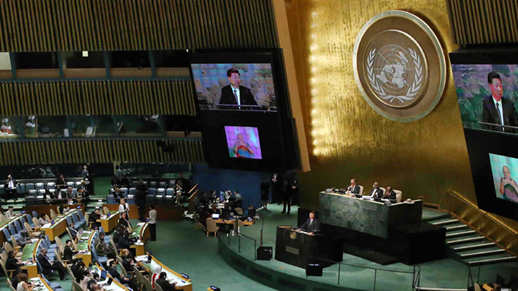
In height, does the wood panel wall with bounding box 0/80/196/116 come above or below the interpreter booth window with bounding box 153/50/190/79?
below

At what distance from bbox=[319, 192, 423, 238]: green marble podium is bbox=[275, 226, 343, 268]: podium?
3.40ft

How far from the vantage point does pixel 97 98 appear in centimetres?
2547

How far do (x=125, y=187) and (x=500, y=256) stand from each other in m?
13.9

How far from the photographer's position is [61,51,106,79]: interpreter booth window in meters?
25.4

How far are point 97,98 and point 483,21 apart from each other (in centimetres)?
1408

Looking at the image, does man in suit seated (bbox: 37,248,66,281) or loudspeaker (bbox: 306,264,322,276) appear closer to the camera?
loudspeaker (bbox: 306,264,322,276)

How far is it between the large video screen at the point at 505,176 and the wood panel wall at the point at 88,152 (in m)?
12.0

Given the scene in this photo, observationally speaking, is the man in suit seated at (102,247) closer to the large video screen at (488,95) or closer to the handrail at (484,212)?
the handrail at (484,212)

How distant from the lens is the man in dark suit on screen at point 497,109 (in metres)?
15.5

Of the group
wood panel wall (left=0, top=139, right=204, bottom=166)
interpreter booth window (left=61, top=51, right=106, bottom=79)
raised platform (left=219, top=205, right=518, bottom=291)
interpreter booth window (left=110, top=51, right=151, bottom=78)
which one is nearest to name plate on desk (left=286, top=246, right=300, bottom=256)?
raised platform (left=219, top=205, right=518, bottom=291)

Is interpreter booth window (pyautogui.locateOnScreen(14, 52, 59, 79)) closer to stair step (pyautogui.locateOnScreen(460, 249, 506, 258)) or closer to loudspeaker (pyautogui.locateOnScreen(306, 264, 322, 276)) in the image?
loudspeaker (pyautogui.locateOnScreen(306, 264, 322, 276))

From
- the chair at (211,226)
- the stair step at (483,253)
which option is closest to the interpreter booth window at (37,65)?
the chair at (211,226)

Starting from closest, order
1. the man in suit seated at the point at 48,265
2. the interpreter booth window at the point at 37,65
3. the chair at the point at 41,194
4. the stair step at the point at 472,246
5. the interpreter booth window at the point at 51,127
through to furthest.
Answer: the stair step at the point at 472,246 → the man in suit seated at the point at 48,265 → the interpreter booth window at the point at 37,65 → the chair at the point at 41,194 → the interpreter booth window at the point at 51,127

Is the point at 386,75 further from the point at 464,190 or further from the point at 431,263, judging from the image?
the point at 431,263
